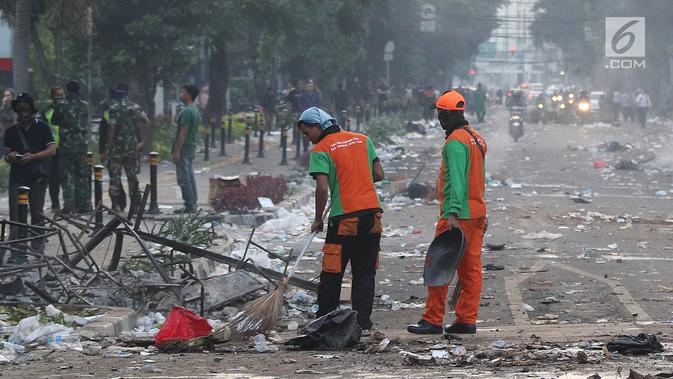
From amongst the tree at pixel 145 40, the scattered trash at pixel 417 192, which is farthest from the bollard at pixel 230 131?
the scattered trash at pixel 417 192

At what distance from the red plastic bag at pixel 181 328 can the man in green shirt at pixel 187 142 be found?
26.4ft

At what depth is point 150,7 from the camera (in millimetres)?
27734

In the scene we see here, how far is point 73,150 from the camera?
53.0 ft

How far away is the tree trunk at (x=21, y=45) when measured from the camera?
22.1 metres

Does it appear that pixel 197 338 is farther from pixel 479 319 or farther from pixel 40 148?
pixel 40 148

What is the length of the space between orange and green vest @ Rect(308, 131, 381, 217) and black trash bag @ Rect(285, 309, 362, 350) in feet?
2.76

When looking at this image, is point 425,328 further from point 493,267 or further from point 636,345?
point 493,267

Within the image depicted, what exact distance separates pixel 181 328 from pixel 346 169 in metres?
1.50

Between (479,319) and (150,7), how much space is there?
19123mm

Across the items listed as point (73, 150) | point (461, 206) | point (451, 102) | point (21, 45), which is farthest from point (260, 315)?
point (21, 45)

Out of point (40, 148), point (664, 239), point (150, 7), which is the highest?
point (150, 7)

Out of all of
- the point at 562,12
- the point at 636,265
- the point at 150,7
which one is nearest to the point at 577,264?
the point at 636,265

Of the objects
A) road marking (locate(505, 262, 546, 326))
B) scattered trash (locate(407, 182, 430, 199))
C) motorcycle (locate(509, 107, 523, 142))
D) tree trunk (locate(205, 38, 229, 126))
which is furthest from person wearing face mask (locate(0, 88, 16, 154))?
motorcycle (locate(509, 107, 523, 142))

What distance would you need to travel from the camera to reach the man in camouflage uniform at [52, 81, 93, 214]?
16078 mm
